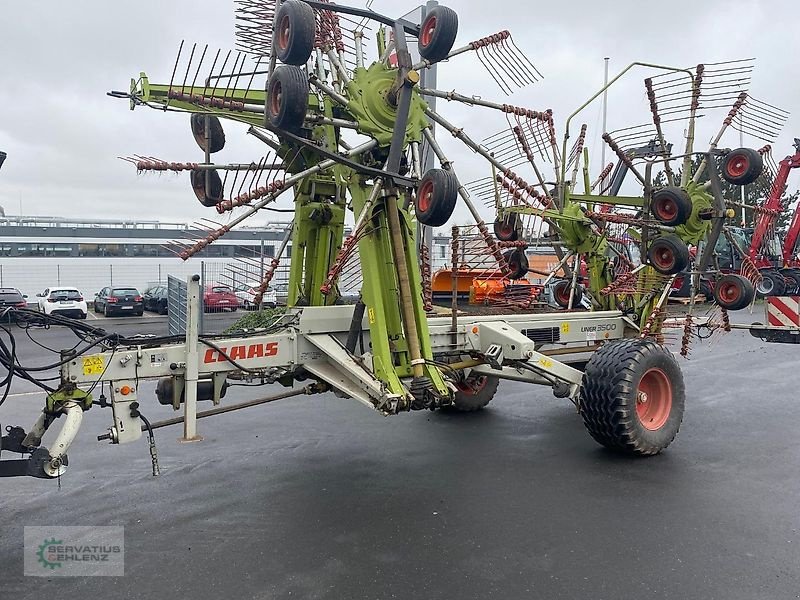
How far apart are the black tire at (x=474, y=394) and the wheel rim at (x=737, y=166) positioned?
144 inches

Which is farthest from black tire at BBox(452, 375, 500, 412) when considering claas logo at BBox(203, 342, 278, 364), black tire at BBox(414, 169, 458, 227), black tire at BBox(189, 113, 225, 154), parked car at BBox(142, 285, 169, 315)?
parked car at BBox(142, 285, 169, 315)

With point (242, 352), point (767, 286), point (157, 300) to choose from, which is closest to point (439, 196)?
point (242, 352)

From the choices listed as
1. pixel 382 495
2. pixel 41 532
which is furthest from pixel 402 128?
pixel 41 532

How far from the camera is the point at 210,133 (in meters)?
6.37

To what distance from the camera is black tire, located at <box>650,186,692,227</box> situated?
7656 millimetres

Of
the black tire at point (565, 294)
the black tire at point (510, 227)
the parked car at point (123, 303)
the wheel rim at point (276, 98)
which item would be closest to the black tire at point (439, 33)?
the wheel rim at point (276, 98)

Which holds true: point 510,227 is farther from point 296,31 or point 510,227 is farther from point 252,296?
point 296,31

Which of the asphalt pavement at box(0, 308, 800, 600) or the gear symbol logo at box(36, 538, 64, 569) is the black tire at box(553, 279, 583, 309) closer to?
the asphalt pavement at box(0, 308, 800, 600)

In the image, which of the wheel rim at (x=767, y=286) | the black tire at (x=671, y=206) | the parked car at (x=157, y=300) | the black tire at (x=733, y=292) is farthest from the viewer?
the parked car at (x=157, y=300)

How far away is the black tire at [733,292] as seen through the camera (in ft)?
27.2

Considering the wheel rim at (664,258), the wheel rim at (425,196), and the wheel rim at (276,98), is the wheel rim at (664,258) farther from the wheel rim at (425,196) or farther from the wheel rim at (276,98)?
the wheel rim at (276,98)

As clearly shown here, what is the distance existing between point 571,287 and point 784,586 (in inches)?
221

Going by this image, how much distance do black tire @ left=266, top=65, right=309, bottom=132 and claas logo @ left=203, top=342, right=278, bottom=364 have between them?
1.74 metres

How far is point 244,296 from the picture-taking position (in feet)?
21.9
